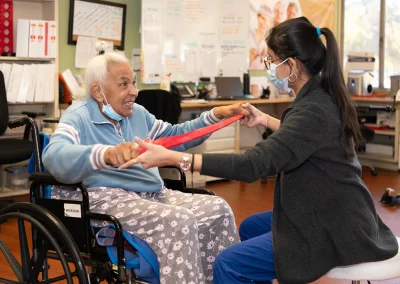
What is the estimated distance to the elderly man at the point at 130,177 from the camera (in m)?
2.01

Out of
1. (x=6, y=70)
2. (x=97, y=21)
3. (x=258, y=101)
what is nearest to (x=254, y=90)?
(x=258, y=101)

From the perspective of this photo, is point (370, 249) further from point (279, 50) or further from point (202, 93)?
point (202, 93)

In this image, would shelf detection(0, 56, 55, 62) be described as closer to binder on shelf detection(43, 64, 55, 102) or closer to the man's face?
binder on shelf detection(43, 64, 55, 102)

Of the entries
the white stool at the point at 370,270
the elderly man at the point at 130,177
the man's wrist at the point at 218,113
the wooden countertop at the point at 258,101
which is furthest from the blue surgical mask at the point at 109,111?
the wooden countertop at the point at 258,101

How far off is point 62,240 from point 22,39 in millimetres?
3106

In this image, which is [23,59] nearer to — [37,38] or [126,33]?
[37,38]

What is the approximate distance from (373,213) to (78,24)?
12.9ft

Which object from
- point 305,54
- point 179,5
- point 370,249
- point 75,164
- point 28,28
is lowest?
point 370,249

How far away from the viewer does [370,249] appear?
71.7 inches

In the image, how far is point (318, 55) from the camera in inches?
76.4

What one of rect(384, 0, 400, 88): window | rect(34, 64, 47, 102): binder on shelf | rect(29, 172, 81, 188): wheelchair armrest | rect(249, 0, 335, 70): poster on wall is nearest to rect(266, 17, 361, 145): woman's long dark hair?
rect(29, 172, 81, 188): wheelchair armrest

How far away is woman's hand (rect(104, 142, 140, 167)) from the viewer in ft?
5.90

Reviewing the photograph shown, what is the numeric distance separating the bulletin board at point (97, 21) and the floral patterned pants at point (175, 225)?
3197 mm

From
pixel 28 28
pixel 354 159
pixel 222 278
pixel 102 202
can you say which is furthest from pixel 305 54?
pixel 28 28
